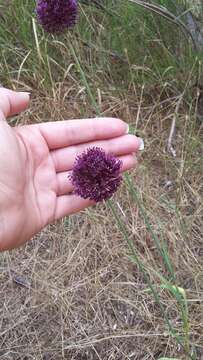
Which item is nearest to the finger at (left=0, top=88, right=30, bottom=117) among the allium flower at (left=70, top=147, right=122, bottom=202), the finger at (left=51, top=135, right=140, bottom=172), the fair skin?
the fair skin

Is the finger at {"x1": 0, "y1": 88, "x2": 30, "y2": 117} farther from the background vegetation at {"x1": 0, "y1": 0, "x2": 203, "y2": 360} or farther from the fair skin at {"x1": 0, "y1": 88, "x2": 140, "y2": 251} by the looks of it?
the background vegetation at {"x1": 0, "y1": 0, "x2": 203, "y2": 360}

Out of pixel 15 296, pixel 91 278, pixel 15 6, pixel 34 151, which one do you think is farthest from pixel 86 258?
pixel 15 6

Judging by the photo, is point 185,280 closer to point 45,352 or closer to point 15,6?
point 45,352

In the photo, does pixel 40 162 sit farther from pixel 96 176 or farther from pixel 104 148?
pixel 96 176

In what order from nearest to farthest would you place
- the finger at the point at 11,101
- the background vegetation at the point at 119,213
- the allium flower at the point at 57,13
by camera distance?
the allium flower at the point at 57,13 → the finger at the point at 11,101 → the background vegetation at the point at 119,213

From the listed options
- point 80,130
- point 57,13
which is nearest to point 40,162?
point 80,130

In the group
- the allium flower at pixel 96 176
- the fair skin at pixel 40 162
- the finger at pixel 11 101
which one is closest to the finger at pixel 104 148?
the fair skin at pixel 40 162

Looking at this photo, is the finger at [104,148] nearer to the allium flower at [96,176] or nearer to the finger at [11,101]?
the finger at [11,101]
